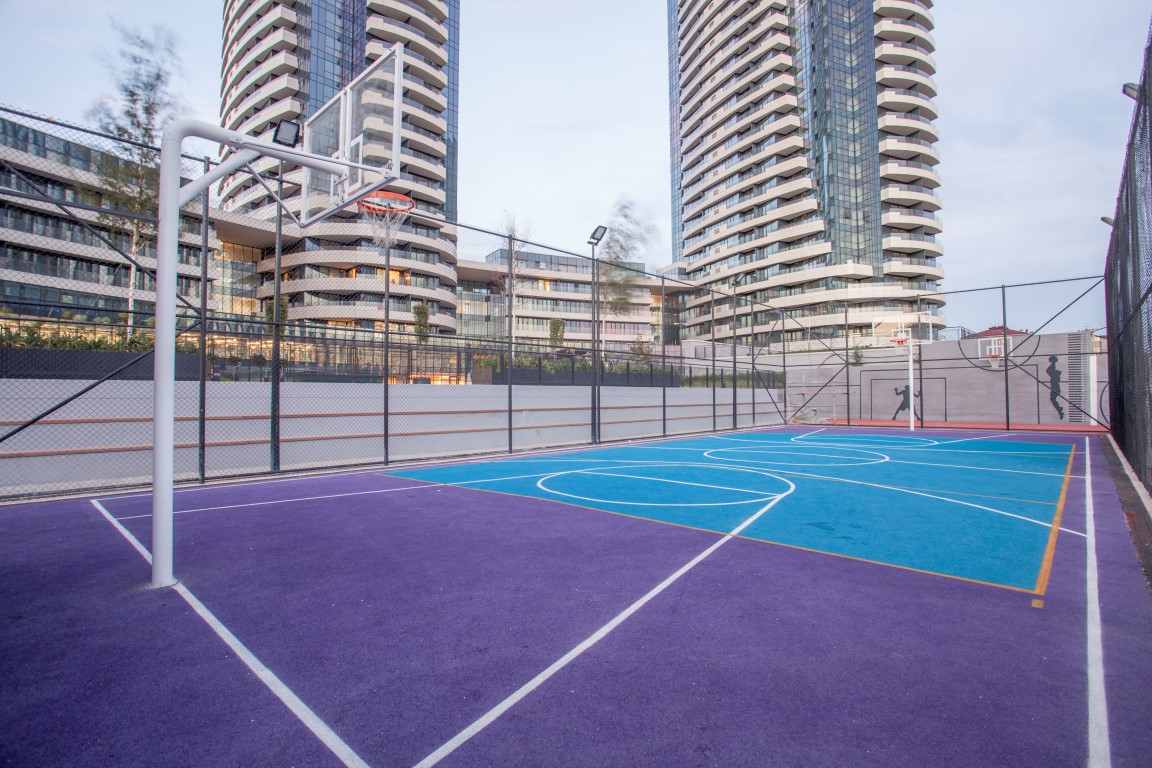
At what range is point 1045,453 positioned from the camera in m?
12.3

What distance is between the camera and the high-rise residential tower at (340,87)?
132 ft

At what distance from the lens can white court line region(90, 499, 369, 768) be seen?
2.06 m

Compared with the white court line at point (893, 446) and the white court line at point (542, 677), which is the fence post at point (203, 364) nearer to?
the white court line at point (542, 677)

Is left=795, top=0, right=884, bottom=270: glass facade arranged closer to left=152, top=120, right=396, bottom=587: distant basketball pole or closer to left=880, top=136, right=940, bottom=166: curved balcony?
left=880, top=136, right=940, bottom=166: curved balcony

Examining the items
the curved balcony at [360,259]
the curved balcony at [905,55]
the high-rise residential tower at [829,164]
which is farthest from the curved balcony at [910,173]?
the curved balcony at [360,259]

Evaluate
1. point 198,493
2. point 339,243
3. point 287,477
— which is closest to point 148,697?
point 198,493

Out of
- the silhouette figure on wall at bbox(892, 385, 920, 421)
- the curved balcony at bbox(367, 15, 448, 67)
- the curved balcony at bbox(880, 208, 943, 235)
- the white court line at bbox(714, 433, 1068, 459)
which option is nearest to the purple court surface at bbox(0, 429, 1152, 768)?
the white court line at bbox(714, 433, 1068, 459)

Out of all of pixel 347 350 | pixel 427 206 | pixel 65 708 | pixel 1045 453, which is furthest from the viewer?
pixel 427 206

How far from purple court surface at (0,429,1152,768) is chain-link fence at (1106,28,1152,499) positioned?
12.9 feet

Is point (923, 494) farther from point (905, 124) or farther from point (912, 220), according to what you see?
point (905, 124)

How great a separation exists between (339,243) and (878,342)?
44343mm

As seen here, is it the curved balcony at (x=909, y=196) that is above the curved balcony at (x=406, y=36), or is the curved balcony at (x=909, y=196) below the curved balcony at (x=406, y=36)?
below

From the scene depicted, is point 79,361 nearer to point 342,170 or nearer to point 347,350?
point 347,350

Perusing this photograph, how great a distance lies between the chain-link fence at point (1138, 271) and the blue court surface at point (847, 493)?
48.0 inches
